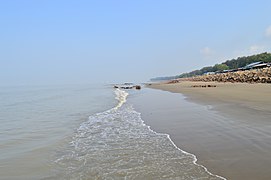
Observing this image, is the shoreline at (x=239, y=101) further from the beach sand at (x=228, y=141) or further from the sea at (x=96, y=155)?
the sea at (x=96, y=155)

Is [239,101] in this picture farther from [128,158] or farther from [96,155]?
[96,155]

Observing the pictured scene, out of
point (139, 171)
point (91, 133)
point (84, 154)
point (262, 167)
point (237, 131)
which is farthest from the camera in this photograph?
point (91, 133)

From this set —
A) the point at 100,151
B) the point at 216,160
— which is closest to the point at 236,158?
the point at 216,160

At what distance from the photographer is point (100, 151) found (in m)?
6.46

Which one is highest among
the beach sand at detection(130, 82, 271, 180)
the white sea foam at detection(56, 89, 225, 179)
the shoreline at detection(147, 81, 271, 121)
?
the shoreline at detection(147, 81, 271, 121)

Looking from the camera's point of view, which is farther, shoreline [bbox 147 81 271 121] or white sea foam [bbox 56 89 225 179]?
shoreline [bbox 147 81 271 121]

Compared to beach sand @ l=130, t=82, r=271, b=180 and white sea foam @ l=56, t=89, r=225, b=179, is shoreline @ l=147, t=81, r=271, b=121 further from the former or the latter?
white sea foam @ l=56, t=89, r=225, b=179

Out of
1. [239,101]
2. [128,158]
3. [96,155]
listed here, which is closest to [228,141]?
[128,158]

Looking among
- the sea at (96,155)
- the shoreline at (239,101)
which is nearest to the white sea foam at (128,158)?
the sea at (96,155)

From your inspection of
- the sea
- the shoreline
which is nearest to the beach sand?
the sea

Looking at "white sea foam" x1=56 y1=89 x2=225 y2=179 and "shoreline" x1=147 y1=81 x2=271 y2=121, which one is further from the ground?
"shoreline" x1=147 y1=81 x2=271 y2=121

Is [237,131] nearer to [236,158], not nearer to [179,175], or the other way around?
[236,158]

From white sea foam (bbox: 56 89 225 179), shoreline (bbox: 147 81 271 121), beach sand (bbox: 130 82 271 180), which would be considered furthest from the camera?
shoreline (bbox: 147 81 271 121)

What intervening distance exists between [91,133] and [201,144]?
4149mm
